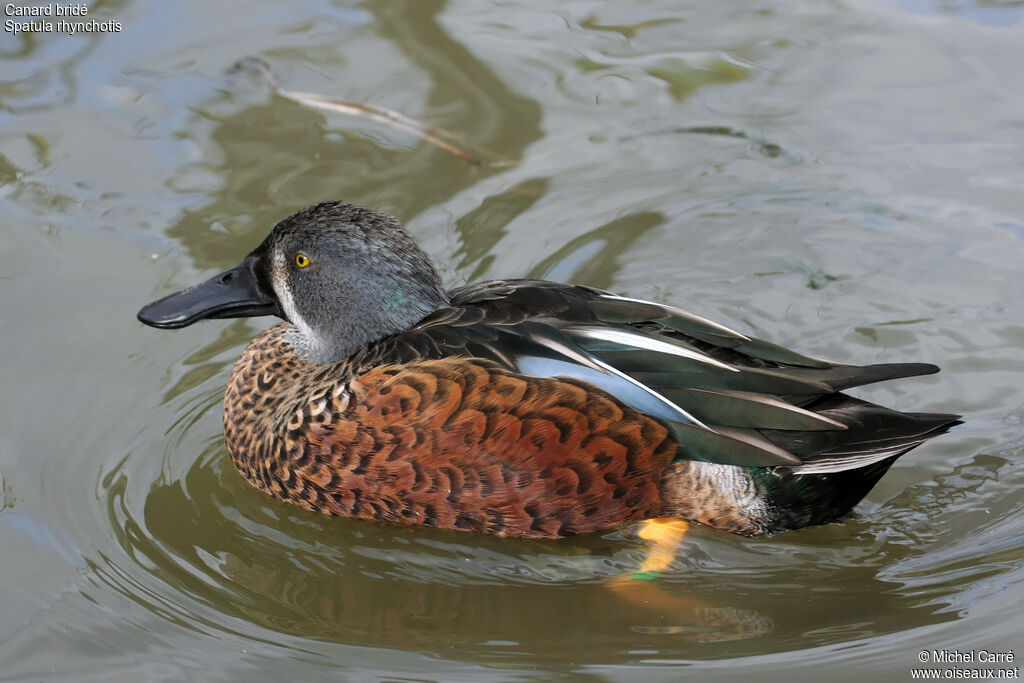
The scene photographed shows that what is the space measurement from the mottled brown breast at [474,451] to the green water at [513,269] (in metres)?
0.20

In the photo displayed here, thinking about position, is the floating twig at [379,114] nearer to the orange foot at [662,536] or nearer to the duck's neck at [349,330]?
the duck's neck at [349,330]

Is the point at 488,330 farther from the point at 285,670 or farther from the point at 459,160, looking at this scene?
the point at 459,160

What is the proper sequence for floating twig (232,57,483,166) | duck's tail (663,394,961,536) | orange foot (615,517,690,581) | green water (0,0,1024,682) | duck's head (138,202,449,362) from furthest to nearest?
floating twig (232,57,483,166) < duck's head (138,202,449,362) < orange foot (615,517,690,581) < duck's tail (663,394,961,536) < green water (0,0,1024,682)

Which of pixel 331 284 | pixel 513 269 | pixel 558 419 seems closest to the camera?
pixel 558 419

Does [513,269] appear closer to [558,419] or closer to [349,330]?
[349,330]

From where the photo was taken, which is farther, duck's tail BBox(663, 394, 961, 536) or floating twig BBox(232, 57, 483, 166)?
floating twig BBox(232, 57, 483, 166)

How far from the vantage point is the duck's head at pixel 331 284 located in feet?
16.8

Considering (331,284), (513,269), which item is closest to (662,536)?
(331,284)

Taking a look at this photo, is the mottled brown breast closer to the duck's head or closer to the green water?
the green water

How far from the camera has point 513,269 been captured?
6422 mm

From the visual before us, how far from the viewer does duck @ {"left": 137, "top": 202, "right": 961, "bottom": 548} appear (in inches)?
182

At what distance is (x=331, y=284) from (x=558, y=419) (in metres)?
1.21

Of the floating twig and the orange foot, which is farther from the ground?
the floating twig

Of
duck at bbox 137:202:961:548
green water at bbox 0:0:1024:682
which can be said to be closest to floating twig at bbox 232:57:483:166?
green water at bbox 0:0:1024:682
